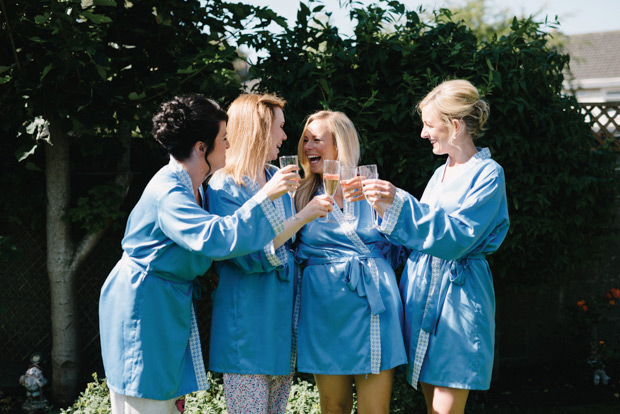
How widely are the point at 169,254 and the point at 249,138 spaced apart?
73 centimetres

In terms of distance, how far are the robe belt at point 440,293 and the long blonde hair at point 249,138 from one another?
105 centimetres

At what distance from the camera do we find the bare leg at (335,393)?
119 inches

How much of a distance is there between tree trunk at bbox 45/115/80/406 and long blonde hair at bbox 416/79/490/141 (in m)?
3.15

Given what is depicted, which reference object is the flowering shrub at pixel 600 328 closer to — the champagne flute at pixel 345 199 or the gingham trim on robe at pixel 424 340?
the gingham trim on robe at pixel 424 340

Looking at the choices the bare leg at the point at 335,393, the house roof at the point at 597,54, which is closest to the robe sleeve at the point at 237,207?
the bare leg at the point at 335,393

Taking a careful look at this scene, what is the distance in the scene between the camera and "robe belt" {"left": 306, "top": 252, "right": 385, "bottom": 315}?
292 centimetres

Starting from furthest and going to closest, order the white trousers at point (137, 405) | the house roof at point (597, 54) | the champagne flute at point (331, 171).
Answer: the house roof at point (597, 54) → the champagne flute at point (331, 171) → the white trousers at point (137, 405)

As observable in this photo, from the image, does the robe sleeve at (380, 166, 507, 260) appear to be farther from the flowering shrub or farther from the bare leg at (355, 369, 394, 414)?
the flowering shrub

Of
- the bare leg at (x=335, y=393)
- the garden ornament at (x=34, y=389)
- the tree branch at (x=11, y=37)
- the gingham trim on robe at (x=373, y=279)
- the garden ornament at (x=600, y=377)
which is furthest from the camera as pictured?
the garden ornament at (x=600, y=377)

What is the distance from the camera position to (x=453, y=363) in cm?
287

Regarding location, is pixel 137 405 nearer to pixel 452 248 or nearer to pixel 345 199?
pixel 345 199

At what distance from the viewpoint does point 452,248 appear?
276 centimetres

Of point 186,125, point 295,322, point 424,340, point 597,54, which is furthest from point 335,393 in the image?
point 597,54

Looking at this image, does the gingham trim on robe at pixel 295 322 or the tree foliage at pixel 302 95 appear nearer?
the gingham trim on robe at pixel 295 322
